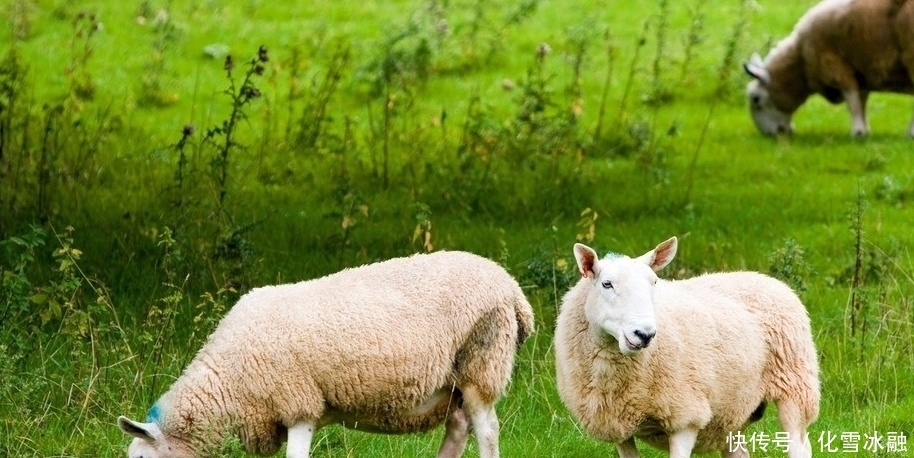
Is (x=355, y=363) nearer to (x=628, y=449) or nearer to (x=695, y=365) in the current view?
(x=628, y=449)

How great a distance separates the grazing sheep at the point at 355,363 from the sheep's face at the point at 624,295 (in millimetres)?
574

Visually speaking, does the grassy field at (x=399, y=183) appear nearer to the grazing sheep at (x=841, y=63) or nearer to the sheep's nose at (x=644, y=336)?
the grazing sheep at (x=841, y=63)

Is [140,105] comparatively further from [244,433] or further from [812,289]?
[244,433]

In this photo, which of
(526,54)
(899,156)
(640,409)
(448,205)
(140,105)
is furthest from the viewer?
(526,54)

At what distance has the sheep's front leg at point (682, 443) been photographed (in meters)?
6.46

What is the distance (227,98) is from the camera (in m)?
15.8

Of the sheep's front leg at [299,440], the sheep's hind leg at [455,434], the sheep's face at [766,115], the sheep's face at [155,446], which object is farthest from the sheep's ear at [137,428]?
the sheep's face at [766,115]

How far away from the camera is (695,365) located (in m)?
6.58

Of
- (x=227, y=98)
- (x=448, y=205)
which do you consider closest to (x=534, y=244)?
(x=448, y=205)

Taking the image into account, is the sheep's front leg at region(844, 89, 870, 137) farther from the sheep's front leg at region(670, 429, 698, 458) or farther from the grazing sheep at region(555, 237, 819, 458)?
the sheep's front leg at region(670, 429, 698, 458)

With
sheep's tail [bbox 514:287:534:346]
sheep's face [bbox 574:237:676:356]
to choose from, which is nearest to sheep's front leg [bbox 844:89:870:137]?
sheep's tail [bbox 514:287:534:346]

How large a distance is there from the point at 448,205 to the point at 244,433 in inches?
226

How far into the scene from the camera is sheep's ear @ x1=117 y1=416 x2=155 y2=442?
243 inches

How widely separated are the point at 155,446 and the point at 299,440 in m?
0.63
